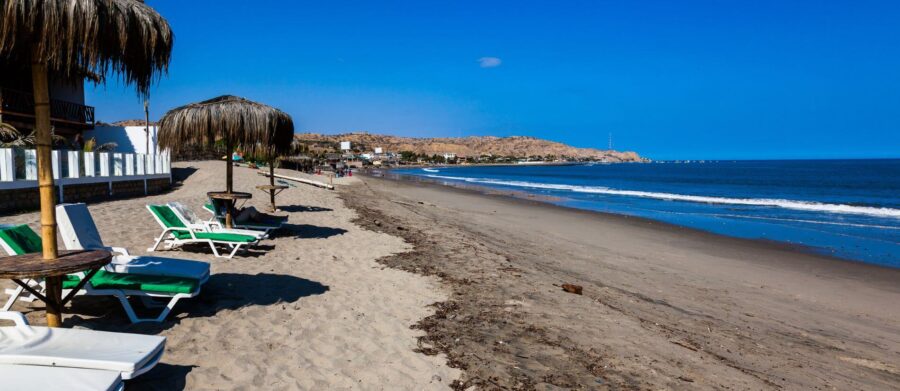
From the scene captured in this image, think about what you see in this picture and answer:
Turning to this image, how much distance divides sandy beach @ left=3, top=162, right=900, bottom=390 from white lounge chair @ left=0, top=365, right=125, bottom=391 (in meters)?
0.71

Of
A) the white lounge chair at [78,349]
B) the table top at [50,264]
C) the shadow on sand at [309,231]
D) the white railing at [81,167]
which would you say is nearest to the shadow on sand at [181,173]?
the white railing at [81,167]

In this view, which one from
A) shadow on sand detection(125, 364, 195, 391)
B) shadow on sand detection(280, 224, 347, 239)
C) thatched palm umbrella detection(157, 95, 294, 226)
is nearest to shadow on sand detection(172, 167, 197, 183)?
shadow on sand detection(280, 224, 347, 239)

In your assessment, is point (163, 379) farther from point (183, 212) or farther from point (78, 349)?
point (183, 212)

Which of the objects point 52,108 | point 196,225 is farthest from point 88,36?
point 52,108

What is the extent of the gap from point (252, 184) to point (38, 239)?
15605 mm

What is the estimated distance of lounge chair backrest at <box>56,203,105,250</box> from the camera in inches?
174

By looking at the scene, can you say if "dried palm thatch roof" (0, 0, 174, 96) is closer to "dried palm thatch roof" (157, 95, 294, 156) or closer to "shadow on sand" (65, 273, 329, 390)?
"shadow on sand" (65, 273, 329, 390)

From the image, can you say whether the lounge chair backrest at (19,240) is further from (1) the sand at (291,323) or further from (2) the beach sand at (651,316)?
(2) the beach sand at (651,316)

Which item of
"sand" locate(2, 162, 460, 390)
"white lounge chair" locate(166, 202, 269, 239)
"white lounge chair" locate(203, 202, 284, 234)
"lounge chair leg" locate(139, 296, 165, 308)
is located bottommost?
"sand" locate(2, 162, 460, 390)

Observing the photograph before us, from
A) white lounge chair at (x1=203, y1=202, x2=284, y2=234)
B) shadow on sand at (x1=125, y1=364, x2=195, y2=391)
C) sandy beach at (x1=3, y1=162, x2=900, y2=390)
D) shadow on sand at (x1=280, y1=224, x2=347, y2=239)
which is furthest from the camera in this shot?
shadow on sand at (x1=280, y1=224, x2=347, y2=239)

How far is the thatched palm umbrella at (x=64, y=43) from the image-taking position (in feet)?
10.1

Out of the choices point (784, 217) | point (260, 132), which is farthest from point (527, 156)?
point (260, 132)

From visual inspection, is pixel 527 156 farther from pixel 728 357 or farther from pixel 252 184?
pixel 728 357

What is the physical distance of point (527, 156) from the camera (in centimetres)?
18725
